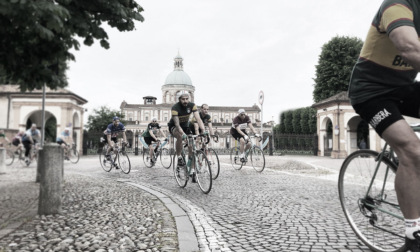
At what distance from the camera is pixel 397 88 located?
8.05ft

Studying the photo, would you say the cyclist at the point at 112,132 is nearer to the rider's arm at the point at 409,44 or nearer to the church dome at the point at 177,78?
the rider's arm at the point at 409,44

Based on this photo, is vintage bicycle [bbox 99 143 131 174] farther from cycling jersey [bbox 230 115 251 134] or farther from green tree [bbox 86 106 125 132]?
green tree [bbox 86 106 125 132]

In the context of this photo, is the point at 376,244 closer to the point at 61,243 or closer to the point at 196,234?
the point at 196,234

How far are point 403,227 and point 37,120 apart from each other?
41.0 metres

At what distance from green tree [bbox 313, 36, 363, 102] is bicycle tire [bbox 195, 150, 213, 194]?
117 ft

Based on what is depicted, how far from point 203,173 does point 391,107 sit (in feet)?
14.5

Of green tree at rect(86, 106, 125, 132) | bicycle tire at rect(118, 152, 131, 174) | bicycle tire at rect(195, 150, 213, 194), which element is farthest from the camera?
green tree at rect(86, 106, 125, 132)

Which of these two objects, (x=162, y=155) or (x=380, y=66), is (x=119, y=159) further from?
(x=380, y=66)

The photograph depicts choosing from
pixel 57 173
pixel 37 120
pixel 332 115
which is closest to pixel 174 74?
pixel 37 120

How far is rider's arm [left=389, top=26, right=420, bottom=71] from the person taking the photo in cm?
204

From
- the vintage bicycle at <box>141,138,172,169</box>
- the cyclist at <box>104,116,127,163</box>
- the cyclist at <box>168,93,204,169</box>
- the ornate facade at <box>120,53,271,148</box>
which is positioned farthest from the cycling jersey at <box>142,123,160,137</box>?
the ornate facade at <box>120,53,271,148</box>

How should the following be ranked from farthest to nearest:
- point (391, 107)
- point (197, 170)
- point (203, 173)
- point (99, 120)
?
1. point (99, 120)
2. point (197, 170)
3. point (203, 173)
4. point (391, 107)

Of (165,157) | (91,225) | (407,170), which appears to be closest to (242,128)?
(165,157)

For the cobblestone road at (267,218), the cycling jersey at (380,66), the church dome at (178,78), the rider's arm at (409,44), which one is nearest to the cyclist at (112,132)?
the cobblestone road at (267,218)
